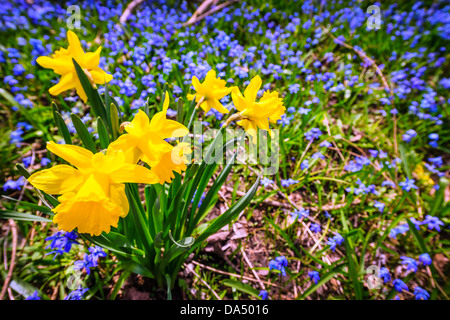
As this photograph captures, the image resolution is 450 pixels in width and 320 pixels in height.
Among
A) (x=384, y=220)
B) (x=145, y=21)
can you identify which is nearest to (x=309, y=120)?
(x=384, y=220)

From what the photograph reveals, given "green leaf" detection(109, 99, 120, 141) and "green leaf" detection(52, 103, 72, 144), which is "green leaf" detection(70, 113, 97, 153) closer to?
"green leaf" detection(52, 103, 72, 144)

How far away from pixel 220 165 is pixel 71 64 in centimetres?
118

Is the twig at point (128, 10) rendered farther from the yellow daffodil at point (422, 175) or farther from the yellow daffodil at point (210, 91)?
the yellow daffodil at point (422, 175)

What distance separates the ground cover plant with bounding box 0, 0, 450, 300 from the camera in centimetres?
81

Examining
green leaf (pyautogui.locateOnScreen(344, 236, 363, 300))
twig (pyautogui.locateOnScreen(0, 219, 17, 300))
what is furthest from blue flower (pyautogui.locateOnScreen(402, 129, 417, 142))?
twig (pyautogui.locateOnScreen(0, 219, 17, 300))

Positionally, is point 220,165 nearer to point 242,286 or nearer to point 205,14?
point 242,286

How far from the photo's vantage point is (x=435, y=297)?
1.28 m

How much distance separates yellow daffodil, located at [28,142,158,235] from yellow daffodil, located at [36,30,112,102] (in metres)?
0.38

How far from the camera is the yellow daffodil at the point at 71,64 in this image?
0.82 meters

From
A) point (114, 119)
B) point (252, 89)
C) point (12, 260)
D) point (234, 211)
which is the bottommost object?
point (12, 260)

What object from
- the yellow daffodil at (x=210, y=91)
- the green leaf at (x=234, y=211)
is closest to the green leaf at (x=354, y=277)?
the green leaf at (x=234, y=211)

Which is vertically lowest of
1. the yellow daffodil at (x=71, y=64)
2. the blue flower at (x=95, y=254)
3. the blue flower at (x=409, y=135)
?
the blue flower at (x=95, y=254)

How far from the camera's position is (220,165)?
6.02ft

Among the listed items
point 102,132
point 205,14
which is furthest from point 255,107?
point 205,14
